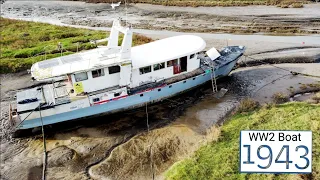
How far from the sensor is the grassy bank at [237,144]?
45.0 ft

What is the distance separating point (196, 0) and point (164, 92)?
106 ft

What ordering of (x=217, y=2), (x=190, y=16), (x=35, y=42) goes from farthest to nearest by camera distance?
(x=217, y=2), (x=190, y=16), (x=35, y=42)

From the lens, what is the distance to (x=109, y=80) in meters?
19.6

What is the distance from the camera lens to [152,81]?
20.6 meters

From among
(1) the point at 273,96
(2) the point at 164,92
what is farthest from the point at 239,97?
(2) the point at 164,92

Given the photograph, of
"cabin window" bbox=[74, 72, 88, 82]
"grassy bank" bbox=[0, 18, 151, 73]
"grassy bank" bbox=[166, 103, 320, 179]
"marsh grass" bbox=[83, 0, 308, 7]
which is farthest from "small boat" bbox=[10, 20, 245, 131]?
"marsh grass" bbox=[83, 0, 308, 7]

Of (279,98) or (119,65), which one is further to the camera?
(279,98)

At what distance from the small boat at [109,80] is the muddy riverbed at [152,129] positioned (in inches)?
36.9

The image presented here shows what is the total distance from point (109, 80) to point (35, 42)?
55.1ft

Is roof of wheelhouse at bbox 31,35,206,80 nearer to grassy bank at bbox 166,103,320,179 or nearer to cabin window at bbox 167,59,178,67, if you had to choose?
cabin window at bbox 167,59,178,67

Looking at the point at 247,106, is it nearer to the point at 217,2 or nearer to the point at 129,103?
the point at 129,103

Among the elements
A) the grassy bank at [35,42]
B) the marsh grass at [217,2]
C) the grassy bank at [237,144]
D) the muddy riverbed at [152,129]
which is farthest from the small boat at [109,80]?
the marsh grass at [217,2]

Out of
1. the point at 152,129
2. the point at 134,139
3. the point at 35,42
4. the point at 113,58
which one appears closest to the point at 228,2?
the point at 35,42
